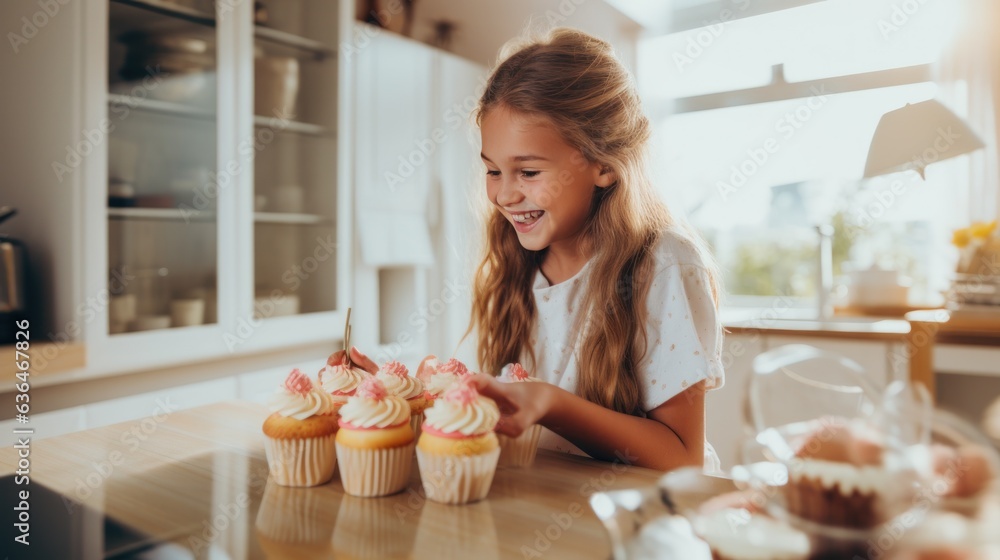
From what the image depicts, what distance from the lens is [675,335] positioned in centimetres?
121

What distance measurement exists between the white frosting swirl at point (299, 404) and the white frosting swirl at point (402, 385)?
89mm

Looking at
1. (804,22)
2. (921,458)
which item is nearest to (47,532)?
(921,458)

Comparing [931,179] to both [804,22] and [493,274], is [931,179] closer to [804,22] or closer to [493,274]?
[804,22]

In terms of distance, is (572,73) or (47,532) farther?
(572,73)

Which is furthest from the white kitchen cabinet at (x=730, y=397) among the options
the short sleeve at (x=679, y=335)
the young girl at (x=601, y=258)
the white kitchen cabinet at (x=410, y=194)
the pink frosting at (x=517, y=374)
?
the pink frosting at (x=517, y=374)

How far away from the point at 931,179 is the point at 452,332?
7.29 ft

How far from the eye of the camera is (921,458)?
0.49 metres

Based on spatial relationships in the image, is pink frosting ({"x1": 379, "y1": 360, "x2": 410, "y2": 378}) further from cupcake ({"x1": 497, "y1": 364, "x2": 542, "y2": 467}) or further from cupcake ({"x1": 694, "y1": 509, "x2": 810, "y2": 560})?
cupcake ({"x1": 694, "y1": 509, "x2": 810, "y2": 560})

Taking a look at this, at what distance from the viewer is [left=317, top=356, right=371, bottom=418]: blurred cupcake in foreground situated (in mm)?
1028

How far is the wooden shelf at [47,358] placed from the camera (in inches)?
69.7

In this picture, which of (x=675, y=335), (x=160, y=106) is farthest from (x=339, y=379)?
(x=160, y=106)

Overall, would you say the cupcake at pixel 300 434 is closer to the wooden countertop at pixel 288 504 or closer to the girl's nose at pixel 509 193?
the wooden countertop at pixel 288 504

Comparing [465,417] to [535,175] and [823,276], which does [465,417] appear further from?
[823,276]

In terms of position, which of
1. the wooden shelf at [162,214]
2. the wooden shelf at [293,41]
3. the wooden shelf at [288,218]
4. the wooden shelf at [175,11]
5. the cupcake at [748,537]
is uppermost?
the wooden shelf at [293,41]
